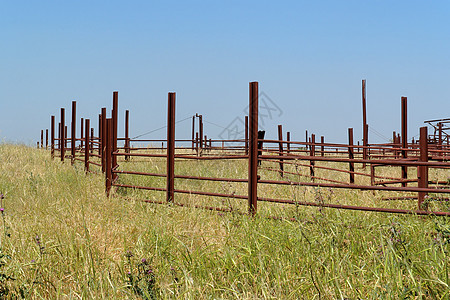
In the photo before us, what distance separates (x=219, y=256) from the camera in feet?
14.1

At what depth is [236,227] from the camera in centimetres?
548

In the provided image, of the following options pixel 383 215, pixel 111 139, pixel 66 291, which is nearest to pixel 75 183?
pixel 111 139

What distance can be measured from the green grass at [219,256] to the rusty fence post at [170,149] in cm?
74

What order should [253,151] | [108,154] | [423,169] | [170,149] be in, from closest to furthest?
[253,151]
[423,169]
[170,149]
[108,154]

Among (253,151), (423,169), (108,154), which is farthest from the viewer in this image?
(108,154)

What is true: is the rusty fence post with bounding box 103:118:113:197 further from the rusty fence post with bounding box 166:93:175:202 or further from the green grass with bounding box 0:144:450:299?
the green grass with bounding box 0:144:450:299

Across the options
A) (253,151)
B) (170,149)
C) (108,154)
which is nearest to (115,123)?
(108,154)

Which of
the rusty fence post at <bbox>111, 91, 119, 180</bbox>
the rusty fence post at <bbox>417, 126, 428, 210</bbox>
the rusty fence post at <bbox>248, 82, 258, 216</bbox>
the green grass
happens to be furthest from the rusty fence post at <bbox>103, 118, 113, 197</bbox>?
the rusty fence post at <bbox>417, 126, 428, 210</bbox>

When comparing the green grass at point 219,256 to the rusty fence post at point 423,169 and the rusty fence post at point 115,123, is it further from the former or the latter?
the rusty fence post at point 115,123

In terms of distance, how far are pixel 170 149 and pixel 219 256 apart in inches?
137

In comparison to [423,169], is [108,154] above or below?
above

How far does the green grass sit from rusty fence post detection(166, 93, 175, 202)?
0.74 m

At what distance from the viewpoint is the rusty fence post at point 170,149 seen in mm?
7434

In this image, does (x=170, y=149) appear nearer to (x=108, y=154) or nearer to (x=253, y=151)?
(x=253, y=151)
